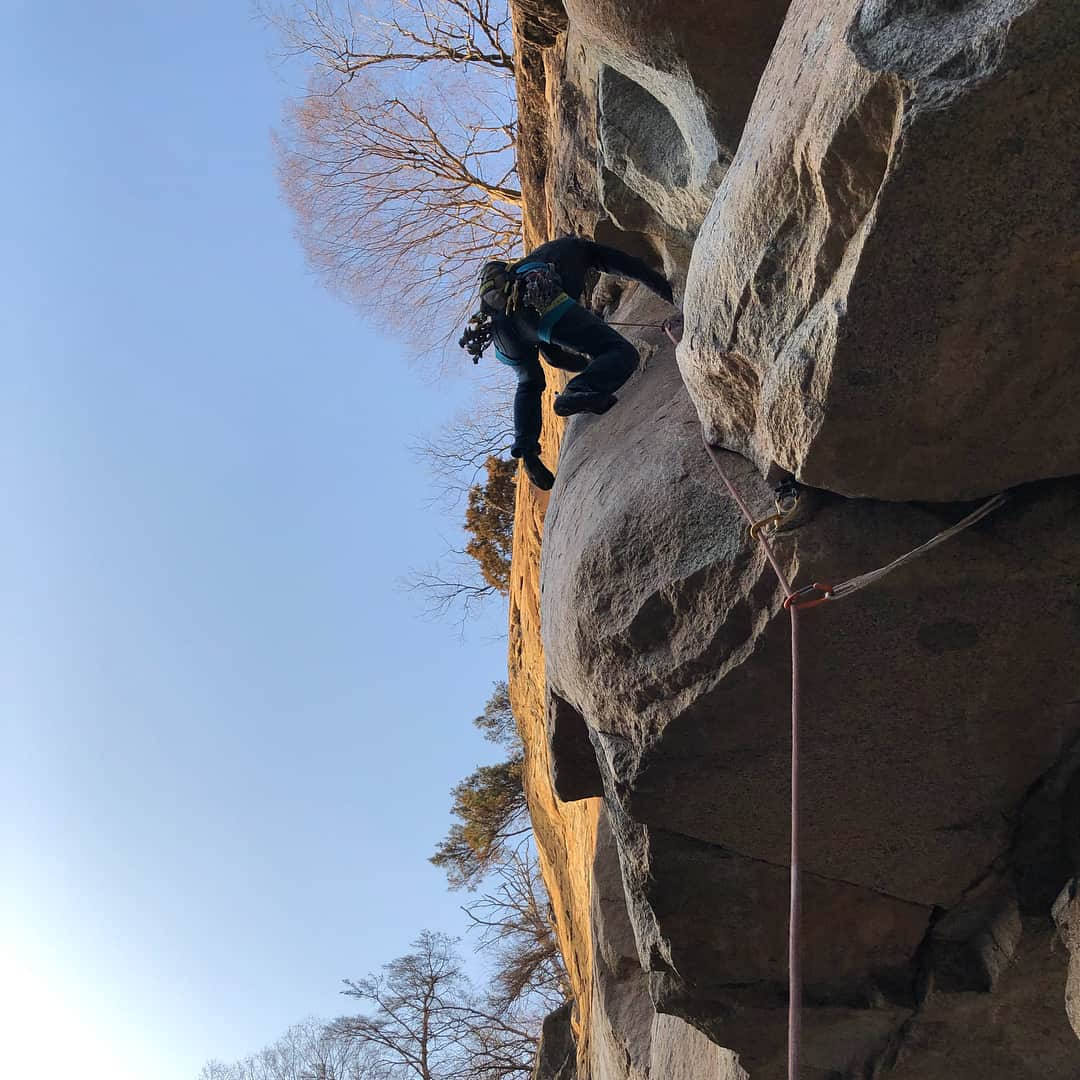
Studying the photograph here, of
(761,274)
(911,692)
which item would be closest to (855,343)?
(761,274)

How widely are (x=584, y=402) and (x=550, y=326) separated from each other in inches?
24.9

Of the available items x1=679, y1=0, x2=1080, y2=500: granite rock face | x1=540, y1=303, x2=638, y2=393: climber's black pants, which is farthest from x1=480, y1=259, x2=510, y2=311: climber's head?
x1=679, y1=0, x2=1080, y2=500: granite rock face

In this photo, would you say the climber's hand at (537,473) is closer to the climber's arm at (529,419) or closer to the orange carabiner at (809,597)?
the climber's arm at (529,419)

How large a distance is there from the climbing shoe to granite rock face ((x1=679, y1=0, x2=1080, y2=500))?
1405mm

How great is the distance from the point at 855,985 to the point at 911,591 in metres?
1.64

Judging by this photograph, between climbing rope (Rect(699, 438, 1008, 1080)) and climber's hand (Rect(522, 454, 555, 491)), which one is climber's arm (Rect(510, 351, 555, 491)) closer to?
climber's hand (Rect(522, 454, 555, 491))

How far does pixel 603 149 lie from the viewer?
15.5 feet

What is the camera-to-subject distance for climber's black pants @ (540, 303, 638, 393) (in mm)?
4461

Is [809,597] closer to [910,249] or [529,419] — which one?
[910,249]

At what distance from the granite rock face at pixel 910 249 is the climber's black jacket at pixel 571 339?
1554mm

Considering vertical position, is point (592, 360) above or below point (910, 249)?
above

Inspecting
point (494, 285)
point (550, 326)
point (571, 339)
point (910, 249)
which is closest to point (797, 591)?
point (910, 249)

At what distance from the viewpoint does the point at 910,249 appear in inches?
92.2

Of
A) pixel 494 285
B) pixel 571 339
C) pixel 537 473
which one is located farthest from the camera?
pixel 537 473
